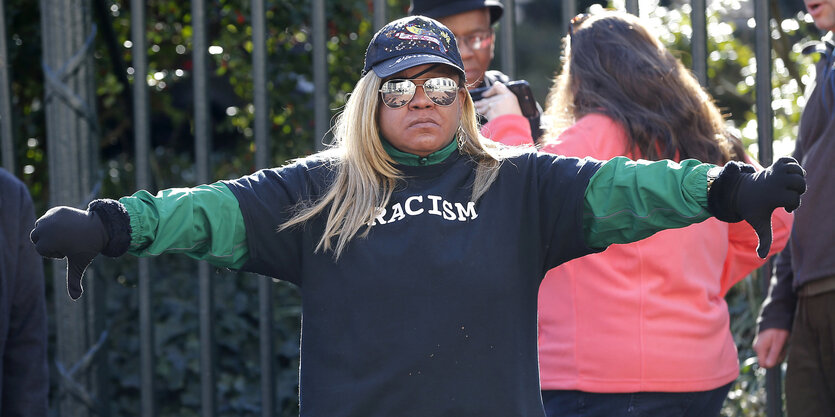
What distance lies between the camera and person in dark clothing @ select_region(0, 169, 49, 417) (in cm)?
285

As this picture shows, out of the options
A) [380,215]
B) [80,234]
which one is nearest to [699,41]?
[380,215]

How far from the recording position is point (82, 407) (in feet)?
12.1

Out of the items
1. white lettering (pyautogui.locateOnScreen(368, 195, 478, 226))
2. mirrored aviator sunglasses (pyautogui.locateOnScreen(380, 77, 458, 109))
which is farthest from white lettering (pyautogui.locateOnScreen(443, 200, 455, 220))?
mirrored aviator sunglasses (pyautogui.locateOnScreen(380, 77, 458, 109))

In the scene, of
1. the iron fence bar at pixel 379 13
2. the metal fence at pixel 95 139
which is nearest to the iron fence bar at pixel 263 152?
the metal fence at pixel 95 139

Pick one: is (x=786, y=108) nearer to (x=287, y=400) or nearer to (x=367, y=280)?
(x=287, y=400)

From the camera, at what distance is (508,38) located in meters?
3.47

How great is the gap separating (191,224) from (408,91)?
0.54 meters

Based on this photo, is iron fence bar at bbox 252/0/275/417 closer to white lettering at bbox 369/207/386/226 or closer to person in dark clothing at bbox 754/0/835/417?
white lettering at bbox 369/207/386/226

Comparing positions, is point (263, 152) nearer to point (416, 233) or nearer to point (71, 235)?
point (416, 233)

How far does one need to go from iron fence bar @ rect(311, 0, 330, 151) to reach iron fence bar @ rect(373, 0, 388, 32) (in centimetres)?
21

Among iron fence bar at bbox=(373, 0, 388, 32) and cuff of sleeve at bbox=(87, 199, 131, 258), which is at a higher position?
Result: iron fence bar at bbox=(373, 0, 388, 32)

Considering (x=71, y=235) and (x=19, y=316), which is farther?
(x=19, y=316)

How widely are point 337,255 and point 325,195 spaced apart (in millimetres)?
145

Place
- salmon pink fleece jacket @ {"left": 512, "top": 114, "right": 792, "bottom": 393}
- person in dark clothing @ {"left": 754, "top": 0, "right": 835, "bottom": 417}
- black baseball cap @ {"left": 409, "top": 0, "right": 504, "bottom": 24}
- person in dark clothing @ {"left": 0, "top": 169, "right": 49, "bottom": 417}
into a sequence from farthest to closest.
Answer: black baseball cap @ {"left": 409, "top": 0, "right": 504, "bottom": 24} < person in dark clothing @ {"left": 0, "top": 169, "right": 49, "bottom": 417} < person in dark clothing @ {"left": 754, "top": 0, "right": 835, "bottom": 417} < salmon pink fleece jacket @ {"left": 512, "top": 114, "right": 792, "bottom": 393}
